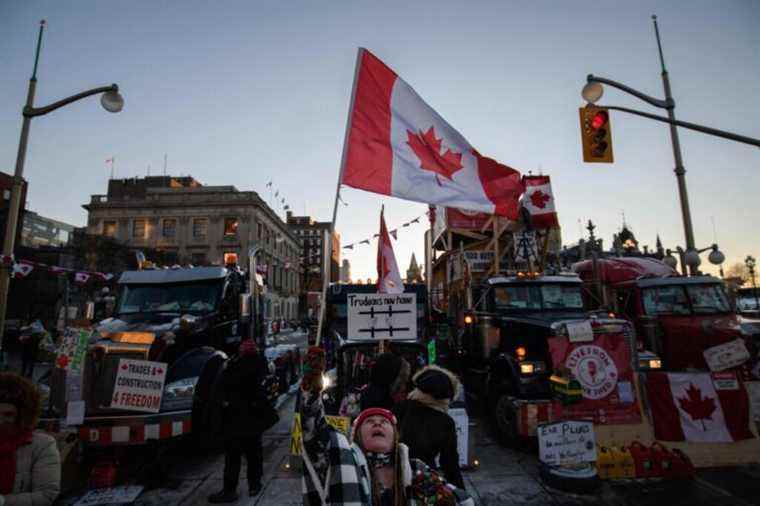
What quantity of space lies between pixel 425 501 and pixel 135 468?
607cm

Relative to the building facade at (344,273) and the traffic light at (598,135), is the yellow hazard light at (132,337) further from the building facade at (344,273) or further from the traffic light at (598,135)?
the building facade at (344,273)

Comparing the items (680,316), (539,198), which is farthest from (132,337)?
(680,316)

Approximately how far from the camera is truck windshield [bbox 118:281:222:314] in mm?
7965

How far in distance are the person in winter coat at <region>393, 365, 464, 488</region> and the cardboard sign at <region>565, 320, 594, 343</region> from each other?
4659mm

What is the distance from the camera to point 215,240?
56438 millimetres

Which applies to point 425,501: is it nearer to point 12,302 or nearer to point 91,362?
point 91,362

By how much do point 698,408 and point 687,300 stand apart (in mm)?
6000

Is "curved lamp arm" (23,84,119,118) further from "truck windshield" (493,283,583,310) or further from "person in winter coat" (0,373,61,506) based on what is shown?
"truck windshield" (493,283,583,310)

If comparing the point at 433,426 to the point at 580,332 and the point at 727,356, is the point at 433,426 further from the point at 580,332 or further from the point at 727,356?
the point at 727,356

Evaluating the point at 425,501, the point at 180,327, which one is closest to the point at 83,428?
the point at 180,327

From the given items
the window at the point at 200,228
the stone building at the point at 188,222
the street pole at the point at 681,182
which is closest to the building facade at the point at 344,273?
the stone building at the point at 188,222

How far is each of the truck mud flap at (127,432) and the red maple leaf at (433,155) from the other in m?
5.39

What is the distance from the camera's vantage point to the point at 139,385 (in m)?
5.95

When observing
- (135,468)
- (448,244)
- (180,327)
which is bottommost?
(135,468)
